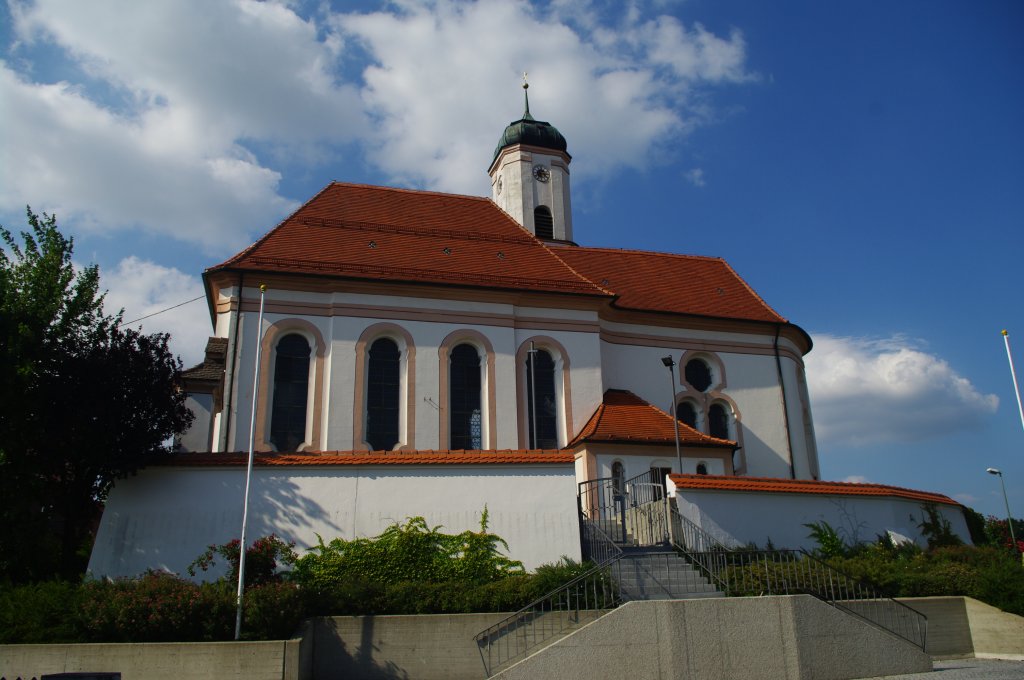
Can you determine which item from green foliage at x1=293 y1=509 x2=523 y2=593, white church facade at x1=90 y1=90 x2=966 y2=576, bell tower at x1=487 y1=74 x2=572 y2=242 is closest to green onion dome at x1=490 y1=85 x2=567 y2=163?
bell tower at x1=487 y1=74 x2=572 y2=242

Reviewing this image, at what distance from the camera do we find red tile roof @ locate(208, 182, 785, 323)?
24.4 meters

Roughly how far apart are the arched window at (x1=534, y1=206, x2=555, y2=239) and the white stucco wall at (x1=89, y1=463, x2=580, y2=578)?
66.6ft

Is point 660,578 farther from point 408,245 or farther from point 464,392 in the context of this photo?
point 408,245

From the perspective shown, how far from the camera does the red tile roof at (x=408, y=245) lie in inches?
951

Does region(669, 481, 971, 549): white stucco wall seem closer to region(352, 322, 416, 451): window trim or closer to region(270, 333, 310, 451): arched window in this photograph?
region(352, 322, 416, 451): window trim

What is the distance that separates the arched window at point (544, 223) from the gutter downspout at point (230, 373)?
15669 mm

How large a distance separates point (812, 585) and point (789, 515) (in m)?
3.86

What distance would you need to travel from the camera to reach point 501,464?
16734mm

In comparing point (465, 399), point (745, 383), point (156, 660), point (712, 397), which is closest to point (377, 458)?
point (156, 660)

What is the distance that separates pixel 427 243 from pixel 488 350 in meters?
4.44

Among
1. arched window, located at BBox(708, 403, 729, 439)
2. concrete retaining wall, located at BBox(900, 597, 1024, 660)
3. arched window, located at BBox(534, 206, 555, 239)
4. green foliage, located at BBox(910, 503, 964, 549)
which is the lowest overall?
concrete retaining wall, located at BBox(900, 597, 1024, 660)

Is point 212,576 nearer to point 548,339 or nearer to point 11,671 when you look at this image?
point 11,671

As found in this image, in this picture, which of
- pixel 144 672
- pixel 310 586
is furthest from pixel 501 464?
pixel 144 672

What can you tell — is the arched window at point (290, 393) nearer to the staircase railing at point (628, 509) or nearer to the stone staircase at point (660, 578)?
the staircase railing at point (628, 509)
